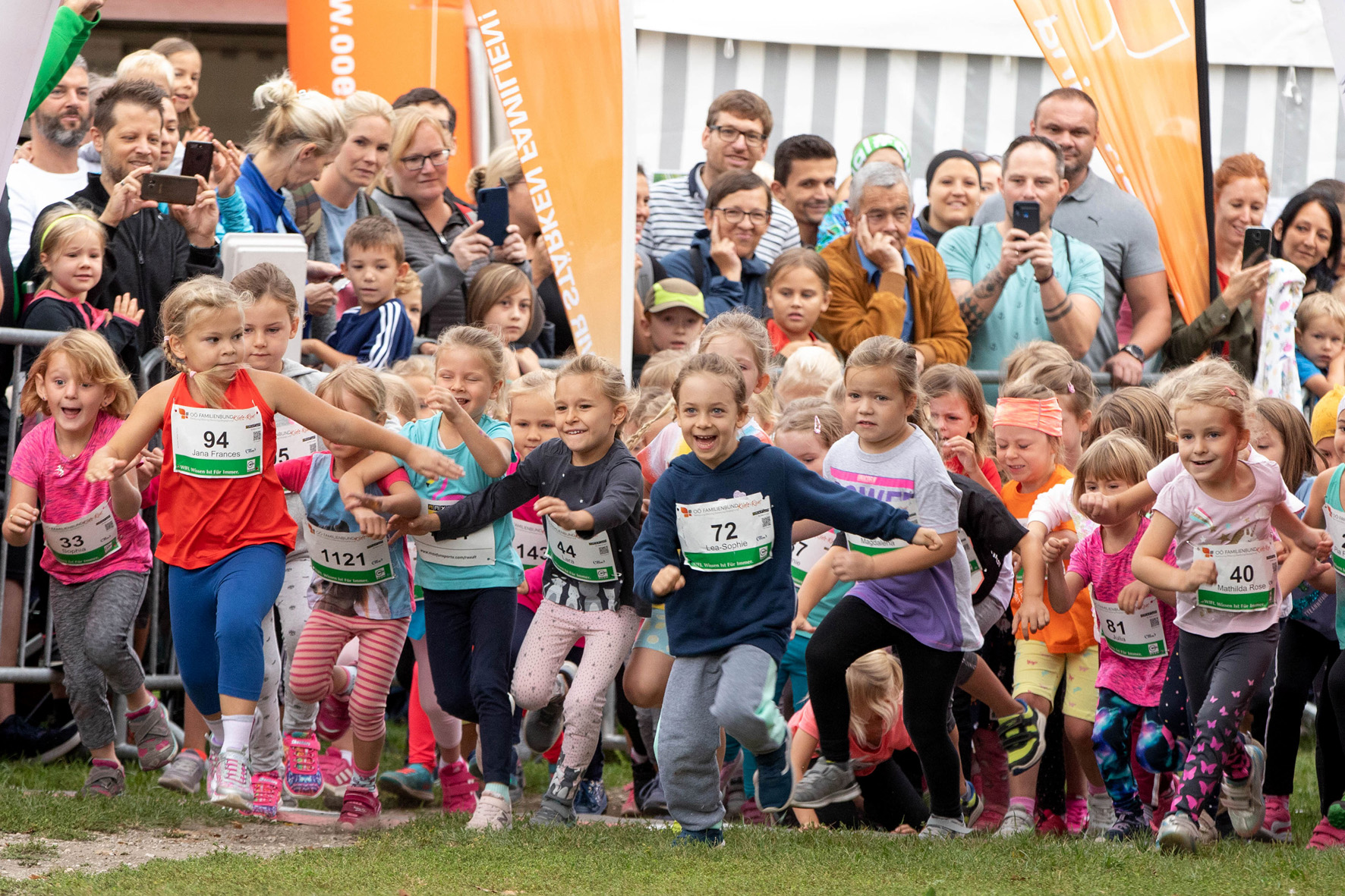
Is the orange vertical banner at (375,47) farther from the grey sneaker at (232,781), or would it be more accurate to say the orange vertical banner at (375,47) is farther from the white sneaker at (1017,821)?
the white sneaker at (1017,821)

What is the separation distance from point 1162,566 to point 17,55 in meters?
3.75

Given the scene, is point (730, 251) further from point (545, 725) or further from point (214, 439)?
point (214, 439)

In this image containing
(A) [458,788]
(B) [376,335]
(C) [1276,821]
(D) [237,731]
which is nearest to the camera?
(D) [237,731]

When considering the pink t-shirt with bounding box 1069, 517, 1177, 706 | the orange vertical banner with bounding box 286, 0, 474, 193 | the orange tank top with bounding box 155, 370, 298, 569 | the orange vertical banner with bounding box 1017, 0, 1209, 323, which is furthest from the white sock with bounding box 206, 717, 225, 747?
the orange vertical banner with bounding box 286, 0, 474, 193

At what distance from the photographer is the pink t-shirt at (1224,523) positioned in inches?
212

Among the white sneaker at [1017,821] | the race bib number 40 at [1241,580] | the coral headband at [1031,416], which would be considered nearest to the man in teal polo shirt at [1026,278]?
the coral headband at [1031,416]

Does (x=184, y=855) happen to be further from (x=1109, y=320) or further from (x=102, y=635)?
(x=1109, y=320)

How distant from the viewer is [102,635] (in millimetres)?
6121

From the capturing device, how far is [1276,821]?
6.14 metres

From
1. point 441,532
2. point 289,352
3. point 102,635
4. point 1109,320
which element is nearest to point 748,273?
point 1109,320

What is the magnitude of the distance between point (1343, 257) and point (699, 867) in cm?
635

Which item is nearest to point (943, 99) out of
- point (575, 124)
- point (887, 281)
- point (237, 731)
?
point (887, 281)

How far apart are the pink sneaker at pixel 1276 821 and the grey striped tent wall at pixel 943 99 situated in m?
7.51

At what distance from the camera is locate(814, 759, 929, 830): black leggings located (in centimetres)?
634
